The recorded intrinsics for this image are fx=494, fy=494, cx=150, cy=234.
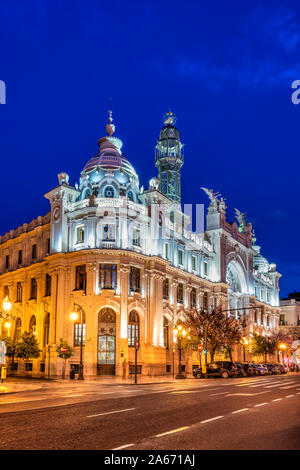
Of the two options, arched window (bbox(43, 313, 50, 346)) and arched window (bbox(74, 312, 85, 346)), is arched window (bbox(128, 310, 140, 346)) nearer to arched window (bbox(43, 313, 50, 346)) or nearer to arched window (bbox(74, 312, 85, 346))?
arched window (bbox(74, 312, 85, 346))

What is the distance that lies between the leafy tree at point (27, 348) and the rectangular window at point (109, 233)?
39.9 feet

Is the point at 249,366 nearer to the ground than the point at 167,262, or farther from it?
nearer to the ground

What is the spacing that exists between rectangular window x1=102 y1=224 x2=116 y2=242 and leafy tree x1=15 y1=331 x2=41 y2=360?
1216cm

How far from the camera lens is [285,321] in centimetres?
11344

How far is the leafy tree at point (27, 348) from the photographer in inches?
1873

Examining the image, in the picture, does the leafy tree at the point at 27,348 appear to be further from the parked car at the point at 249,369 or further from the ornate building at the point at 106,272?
the parked car at the point at 249,369

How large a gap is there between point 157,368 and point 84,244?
14.4 m

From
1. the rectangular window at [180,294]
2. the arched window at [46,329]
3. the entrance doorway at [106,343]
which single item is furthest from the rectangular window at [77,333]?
the rectangular window at [180,294]

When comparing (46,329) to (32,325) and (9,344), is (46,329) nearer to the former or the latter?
(32,325)

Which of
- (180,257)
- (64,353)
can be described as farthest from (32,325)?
(180,257)

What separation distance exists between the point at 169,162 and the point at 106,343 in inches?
1815

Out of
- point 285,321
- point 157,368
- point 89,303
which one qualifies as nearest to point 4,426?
point 89,303
